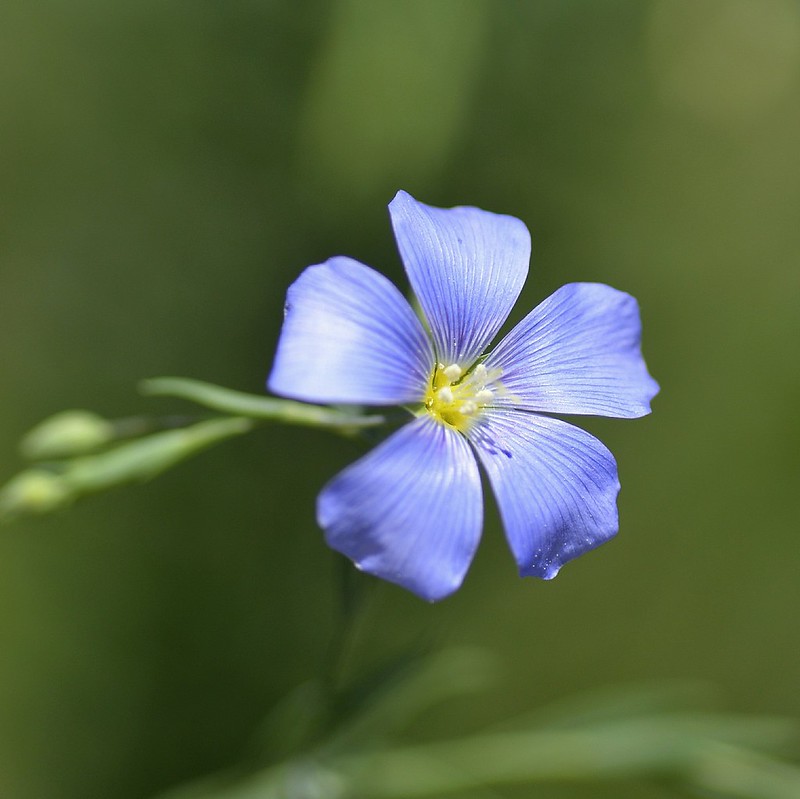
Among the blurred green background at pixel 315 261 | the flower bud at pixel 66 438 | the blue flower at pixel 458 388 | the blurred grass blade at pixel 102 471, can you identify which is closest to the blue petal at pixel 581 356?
the blue flower at pixel 458 388

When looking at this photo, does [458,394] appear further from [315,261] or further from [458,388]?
[315,261]

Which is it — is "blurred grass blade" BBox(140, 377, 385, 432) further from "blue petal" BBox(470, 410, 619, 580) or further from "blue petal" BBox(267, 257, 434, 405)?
"blue petal" BBox(470, 410, 619, 580)

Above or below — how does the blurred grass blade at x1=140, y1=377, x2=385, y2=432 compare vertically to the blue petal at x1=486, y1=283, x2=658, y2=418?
below

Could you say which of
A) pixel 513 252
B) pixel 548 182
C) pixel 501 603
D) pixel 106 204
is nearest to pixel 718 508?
pixel 501 603

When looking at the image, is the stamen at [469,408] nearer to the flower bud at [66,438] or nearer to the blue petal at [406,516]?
the blue petal at [406,516]

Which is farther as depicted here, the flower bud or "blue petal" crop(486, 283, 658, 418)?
"blue petal" crop(486, 283, 658, 418)

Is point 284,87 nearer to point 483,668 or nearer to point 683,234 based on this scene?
point 683,234

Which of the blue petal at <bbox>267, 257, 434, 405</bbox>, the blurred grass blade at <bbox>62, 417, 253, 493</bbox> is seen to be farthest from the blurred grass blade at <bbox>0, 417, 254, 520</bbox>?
the blue petal at <bbox>267, 257, 434, 405</bbox>
